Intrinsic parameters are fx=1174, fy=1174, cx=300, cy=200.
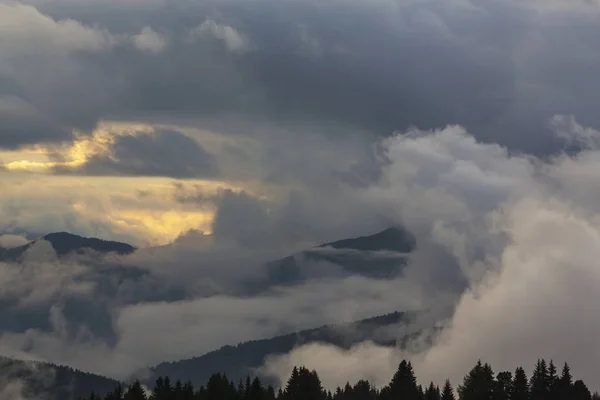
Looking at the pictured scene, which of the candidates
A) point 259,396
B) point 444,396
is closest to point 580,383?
point 444,396

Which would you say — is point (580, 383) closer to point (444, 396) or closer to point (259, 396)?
point (444, 396)

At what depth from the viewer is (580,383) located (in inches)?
7854

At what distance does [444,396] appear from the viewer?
199375mm

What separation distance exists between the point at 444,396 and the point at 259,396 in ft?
105

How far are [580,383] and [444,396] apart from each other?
2322 cm

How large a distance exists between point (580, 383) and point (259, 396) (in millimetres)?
54817
